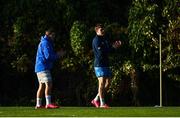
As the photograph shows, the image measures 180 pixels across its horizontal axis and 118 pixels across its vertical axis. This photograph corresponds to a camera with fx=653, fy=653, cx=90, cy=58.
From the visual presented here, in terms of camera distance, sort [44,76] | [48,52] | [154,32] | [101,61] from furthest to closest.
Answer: [154,32] → [101,61] → [44,76] → [48,52]

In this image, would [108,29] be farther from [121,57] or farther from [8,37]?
[8,37]

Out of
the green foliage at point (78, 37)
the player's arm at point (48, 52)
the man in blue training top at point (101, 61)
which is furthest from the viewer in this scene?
the green foliage at point (78, 37)

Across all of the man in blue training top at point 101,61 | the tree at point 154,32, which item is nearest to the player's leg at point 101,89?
the man in blue training top at point 101,61

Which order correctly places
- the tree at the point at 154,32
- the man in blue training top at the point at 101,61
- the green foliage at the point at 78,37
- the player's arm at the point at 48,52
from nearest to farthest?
the player's arm at the point at 48,52 < the man in blue training top at the point at 101,61 < the tree at the point at 154,32 < the green foliage at the point at 78,37

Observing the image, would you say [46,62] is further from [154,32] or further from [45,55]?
[154,32]

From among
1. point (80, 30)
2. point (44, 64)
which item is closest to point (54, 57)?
point (44, 64)

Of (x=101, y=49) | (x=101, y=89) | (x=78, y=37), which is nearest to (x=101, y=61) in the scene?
(x=101, y=49)

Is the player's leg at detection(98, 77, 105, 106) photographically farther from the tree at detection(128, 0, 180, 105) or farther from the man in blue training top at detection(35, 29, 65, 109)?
the tree at detection(128, 0, 180, 105)

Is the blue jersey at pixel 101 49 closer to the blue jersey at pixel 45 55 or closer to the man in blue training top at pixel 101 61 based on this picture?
the man in blue training top at pixel 101 61

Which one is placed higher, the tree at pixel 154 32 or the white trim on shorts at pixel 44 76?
the tree at pixel 154 32

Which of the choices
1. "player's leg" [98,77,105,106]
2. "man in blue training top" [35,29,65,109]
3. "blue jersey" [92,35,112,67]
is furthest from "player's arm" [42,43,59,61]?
"player's leg" [98,77,105,106]

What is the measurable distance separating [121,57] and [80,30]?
1.60m

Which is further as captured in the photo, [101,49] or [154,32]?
[154,32]

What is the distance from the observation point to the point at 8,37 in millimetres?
21484
